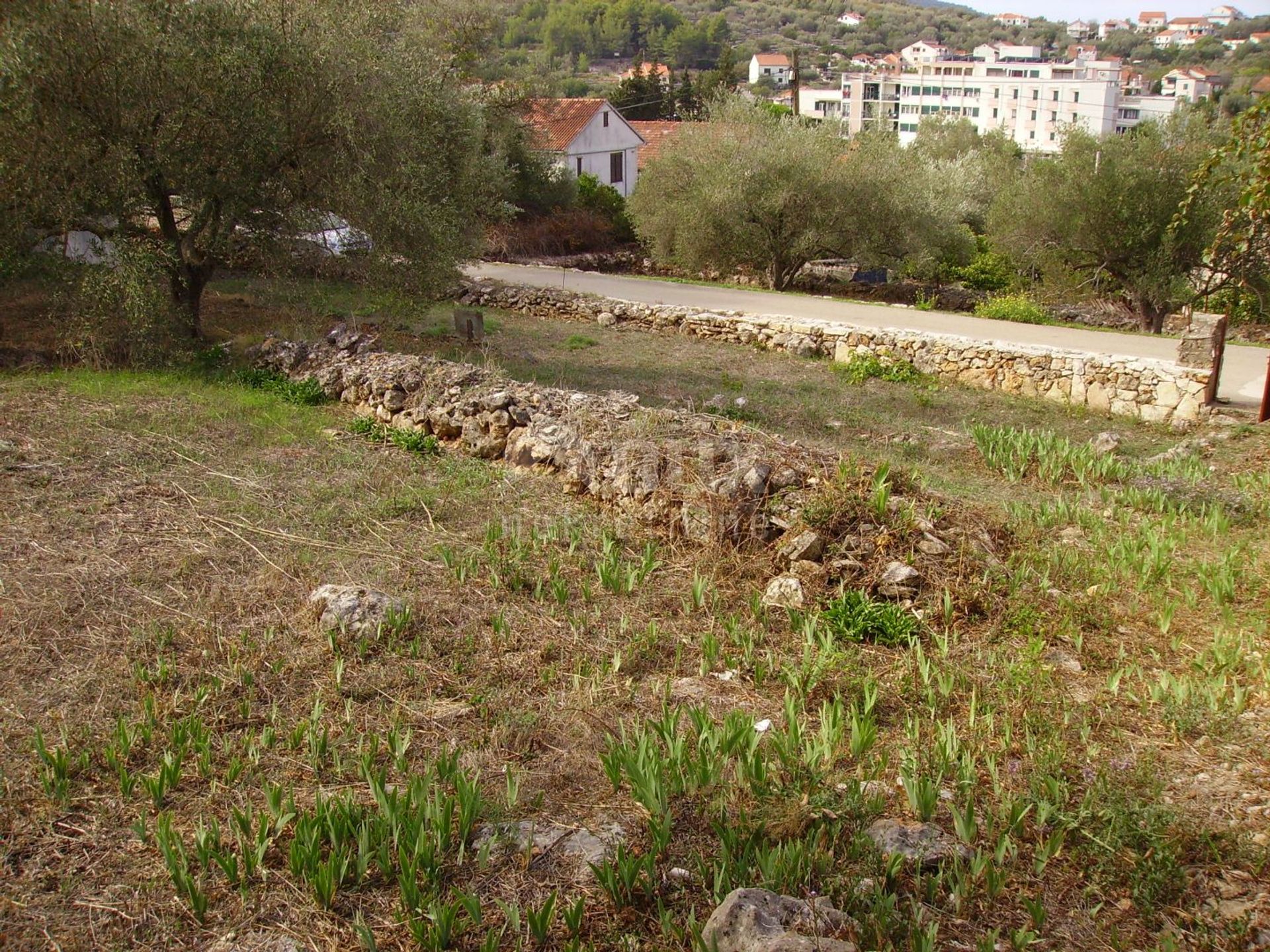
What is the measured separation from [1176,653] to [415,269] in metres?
10.6

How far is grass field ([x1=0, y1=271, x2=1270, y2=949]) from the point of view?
139 inches

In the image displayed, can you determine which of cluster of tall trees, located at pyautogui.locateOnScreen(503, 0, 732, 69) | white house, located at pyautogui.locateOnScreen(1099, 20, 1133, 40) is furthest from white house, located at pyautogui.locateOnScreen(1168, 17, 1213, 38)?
cluster of tall trees, located at pyautogui.locateOnScreen(503, 0, 732, 69)

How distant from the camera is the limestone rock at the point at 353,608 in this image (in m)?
5.49

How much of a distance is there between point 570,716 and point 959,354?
1192cm

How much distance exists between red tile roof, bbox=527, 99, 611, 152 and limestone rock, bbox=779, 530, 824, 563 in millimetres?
31657

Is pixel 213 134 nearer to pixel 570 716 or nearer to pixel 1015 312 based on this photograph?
pixel 570 716

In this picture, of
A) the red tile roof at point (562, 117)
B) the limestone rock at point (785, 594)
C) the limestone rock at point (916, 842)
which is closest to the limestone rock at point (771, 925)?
the limestone rock at point (916, 842)

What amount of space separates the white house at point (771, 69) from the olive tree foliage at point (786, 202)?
106207 millimetres

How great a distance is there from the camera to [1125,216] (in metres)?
23.7

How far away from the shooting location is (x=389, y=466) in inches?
338

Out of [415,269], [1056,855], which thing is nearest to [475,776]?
[1056,855]

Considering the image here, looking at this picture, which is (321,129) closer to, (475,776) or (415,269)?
(415,269)

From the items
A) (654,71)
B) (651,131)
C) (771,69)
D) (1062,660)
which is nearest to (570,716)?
(1062,660)

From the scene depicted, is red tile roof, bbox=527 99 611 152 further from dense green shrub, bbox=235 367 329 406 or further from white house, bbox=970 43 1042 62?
white house, bbox=970 43 1042 62
